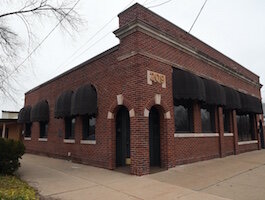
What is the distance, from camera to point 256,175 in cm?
944

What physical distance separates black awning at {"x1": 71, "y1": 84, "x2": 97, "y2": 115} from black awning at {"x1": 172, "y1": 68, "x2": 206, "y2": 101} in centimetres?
401

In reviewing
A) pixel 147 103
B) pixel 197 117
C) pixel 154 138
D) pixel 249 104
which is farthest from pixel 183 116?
pixel 249 104

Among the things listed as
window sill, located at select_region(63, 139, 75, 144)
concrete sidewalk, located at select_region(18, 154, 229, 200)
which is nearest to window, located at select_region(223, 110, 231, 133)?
concrete sidewalk, located at select_region(18, 154, 229, 200)

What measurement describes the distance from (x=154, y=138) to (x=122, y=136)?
4.93ft

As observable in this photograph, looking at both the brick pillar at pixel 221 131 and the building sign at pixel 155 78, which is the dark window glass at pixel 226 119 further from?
the building sign at pixel 155 78

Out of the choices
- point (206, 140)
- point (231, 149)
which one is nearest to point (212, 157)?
point (206, 140)

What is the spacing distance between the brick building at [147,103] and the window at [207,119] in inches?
2.2

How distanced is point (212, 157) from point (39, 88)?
14428 mm

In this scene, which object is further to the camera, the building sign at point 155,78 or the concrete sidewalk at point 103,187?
the building sign at point 155,78

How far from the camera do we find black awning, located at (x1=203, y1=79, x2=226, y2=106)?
1283 cm

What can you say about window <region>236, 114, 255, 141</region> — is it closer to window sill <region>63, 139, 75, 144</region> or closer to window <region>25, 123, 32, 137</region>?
window sill <region>63, 139, 75, 144</region>

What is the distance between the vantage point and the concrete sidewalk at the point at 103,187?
6.77 meters

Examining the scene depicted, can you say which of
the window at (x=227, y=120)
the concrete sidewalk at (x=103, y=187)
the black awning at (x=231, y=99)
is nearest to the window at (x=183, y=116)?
the black awning at (x=231, y=99)

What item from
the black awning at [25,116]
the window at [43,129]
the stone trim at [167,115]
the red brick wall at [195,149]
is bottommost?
the red brick wall at [195,149]
